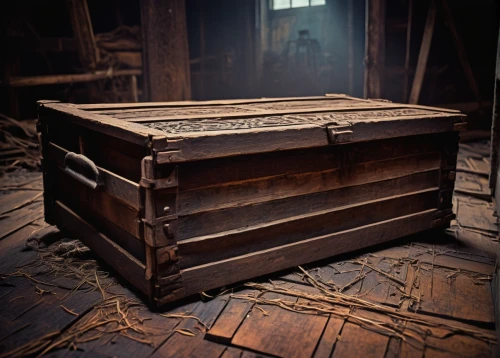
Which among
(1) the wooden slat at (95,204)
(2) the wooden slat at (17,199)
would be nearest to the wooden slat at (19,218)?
(2) the wooden slat at (17,199)

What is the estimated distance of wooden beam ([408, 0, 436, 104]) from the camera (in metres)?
7.05

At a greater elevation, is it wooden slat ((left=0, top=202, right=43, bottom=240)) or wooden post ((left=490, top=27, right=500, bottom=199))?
wooden post ((left=490, top=27, right=500, bottom=199))

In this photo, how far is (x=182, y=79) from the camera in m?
7.32

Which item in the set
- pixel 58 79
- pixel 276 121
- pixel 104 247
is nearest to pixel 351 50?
pixel 58 79

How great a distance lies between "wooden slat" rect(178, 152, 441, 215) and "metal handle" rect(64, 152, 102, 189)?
0.60 meters

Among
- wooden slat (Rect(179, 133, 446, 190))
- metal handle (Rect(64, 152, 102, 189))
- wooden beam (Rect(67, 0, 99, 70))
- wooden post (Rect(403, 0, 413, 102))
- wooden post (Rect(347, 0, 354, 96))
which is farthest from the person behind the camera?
wooden post (Rect(347, 0, 354, 96))

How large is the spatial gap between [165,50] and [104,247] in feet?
16.3

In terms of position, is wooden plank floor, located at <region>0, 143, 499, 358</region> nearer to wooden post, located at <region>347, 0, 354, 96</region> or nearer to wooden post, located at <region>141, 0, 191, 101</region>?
wooden post, located at <region>141, 0, 191, 101</region>

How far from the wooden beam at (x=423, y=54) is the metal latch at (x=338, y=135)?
202 inches

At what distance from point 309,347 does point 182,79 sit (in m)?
5.86

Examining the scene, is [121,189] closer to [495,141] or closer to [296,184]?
[296,184]

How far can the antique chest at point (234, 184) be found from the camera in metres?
2.27

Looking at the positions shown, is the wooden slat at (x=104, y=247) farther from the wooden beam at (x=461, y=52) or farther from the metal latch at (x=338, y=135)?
the wooden beam at (x=461, y=52)

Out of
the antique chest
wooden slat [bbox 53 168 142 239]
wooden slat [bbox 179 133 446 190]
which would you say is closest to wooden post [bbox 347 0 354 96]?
the antique chest
